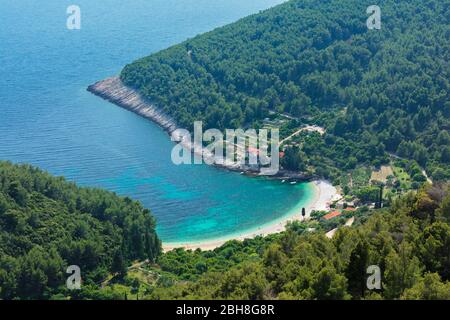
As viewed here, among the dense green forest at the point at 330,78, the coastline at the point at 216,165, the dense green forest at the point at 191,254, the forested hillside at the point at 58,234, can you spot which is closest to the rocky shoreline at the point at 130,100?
the coastline at the point at 216,165

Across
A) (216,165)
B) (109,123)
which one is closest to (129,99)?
(109,123)

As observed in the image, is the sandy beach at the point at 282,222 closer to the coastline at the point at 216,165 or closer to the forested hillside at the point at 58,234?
the coastline at the point at 216,165

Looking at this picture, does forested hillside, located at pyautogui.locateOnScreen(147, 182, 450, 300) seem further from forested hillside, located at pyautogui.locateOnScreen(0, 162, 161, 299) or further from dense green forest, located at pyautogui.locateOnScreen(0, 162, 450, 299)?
forested hillside, located at pyautogui.locateOnScreen(0, 162, 161, 299)

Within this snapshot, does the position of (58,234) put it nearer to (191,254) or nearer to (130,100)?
(191,254)

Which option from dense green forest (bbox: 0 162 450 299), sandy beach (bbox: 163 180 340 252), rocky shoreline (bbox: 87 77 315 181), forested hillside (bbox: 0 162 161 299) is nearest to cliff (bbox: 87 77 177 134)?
rocky shoreline (bbox: 87 77 315 181)

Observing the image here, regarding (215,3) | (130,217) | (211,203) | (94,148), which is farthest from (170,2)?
(130,217)

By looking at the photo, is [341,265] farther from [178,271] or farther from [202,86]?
[202,86]
